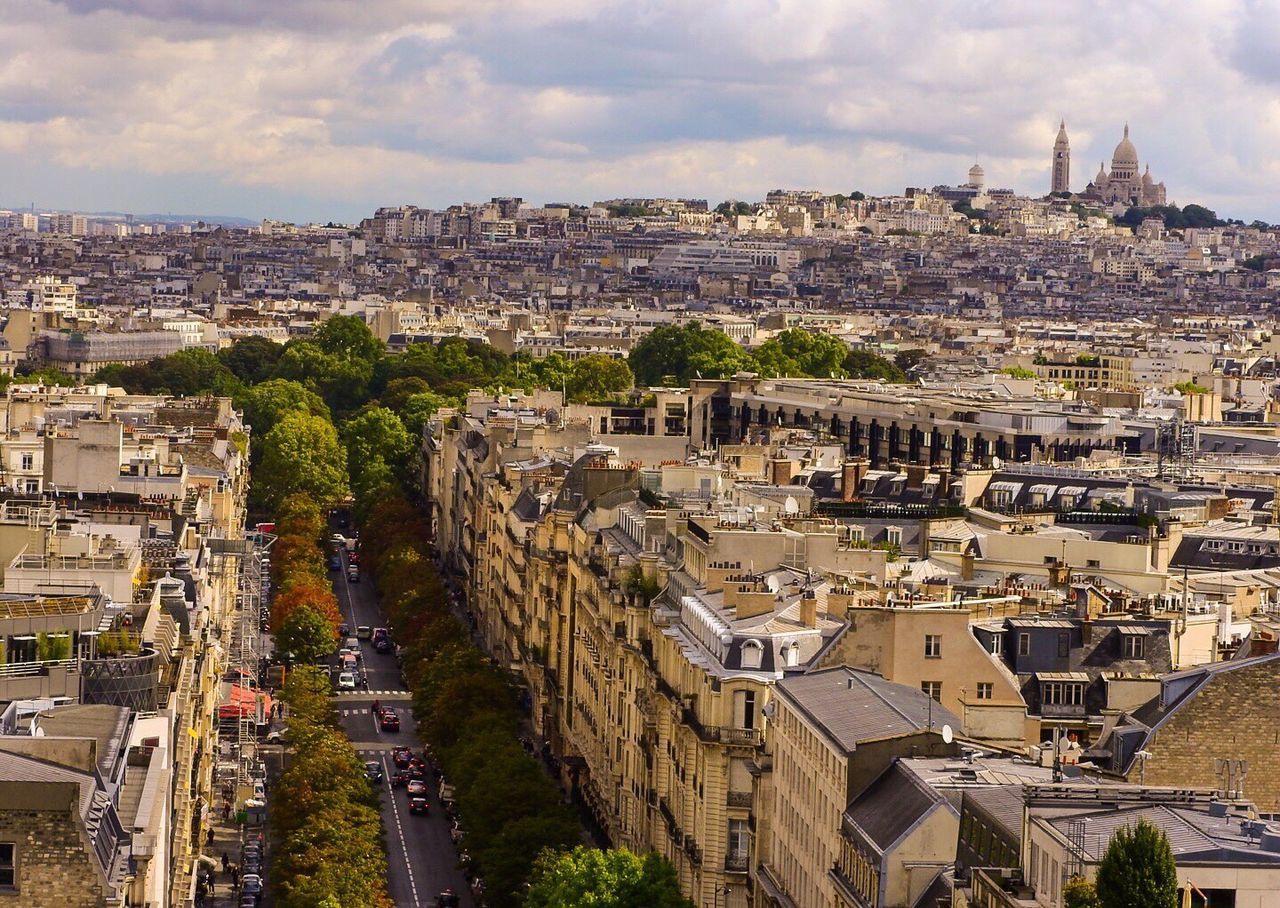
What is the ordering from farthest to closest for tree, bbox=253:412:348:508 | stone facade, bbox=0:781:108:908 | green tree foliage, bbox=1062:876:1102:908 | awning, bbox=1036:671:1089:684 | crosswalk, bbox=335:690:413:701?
tree, bbox=253:412:348:508 → crosswalk, bbox=335:690:413:701 → awning, bbox=1036:671:1089:684 → green tree foliage, bbox=1062:876:1102:908 → stone facade, bbox=0:781:108:908

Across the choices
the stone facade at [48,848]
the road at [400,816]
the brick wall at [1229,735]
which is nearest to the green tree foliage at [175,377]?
the road at [400,816]

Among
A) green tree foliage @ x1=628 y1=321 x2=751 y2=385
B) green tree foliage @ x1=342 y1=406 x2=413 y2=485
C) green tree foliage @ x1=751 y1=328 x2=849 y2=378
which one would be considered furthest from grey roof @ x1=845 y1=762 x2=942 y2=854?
green tree foliage @ x1=628 y1=321 x2=751 y2=385

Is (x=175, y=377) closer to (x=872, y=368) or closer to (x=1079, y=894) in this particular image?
(x=872, y=368)

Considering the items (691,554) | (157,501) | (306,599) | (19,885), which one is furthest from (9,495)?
(19,885)

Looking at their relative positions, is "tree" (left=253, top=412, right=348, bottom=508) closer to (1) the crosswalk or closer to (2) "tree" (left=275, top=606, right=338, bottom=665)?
(2) "tree" (left=275, top=606, right=338, bottom=665)

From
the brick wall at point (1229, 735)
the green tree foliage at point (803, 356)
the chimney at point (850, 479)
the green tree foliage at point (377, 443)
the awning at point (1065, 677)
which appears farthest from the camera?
the green tree foliage at point (803, 356)

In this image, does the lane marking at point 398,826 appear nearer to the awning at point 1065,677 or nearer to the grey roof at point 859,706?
the grey roof at point 859,706

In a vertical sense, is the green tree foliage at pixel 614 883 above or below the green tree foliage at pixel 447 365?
above
